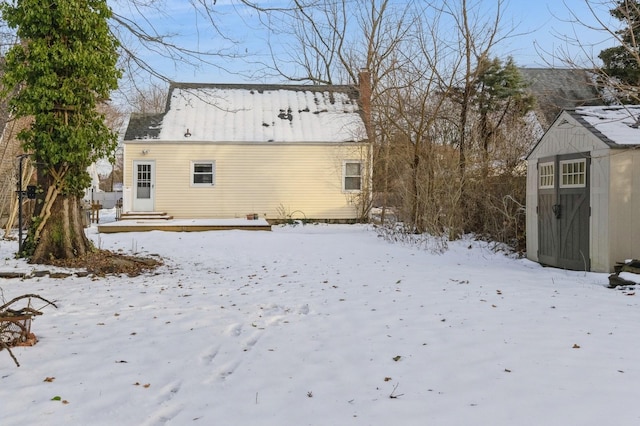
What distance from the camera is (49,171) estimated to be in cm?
838

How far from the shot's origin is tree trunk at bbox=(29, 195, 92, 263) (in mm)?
8328

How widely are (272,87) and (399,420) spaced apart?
20.4 meters

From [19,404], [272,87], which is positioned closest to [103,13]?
[19,404]

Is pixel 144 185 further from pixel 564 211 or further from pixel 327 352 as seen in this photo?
pixel 327 352

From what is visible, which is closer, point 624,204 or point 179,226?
point 624,204

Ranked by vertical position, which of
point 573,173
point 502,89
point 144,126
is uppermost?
point 502,89

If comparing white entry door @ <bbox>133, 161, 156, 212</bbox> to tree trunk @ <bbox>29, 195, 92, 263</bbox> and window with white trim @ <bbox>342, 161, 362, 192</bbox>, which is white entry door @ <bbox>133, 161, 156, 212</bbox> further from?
tree trunk @ <bbox>29, 195, 92, 263</bbox>

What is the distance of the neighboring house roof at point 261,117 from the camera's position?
19.0 metres

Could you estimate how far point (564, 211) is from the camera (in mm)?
8789

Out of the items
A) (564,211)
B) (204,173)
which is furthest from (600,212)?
(204,173)

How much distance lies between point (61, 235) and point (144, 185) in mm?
10608

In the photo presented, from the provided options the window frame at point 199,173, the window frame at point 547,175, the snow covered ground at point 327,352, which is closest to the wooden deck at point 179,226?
Result: the window frame at point 199,173

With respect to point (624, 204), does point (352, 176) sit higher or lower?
higher

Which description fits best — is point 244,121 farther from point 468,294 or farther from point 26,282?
point 468,294
